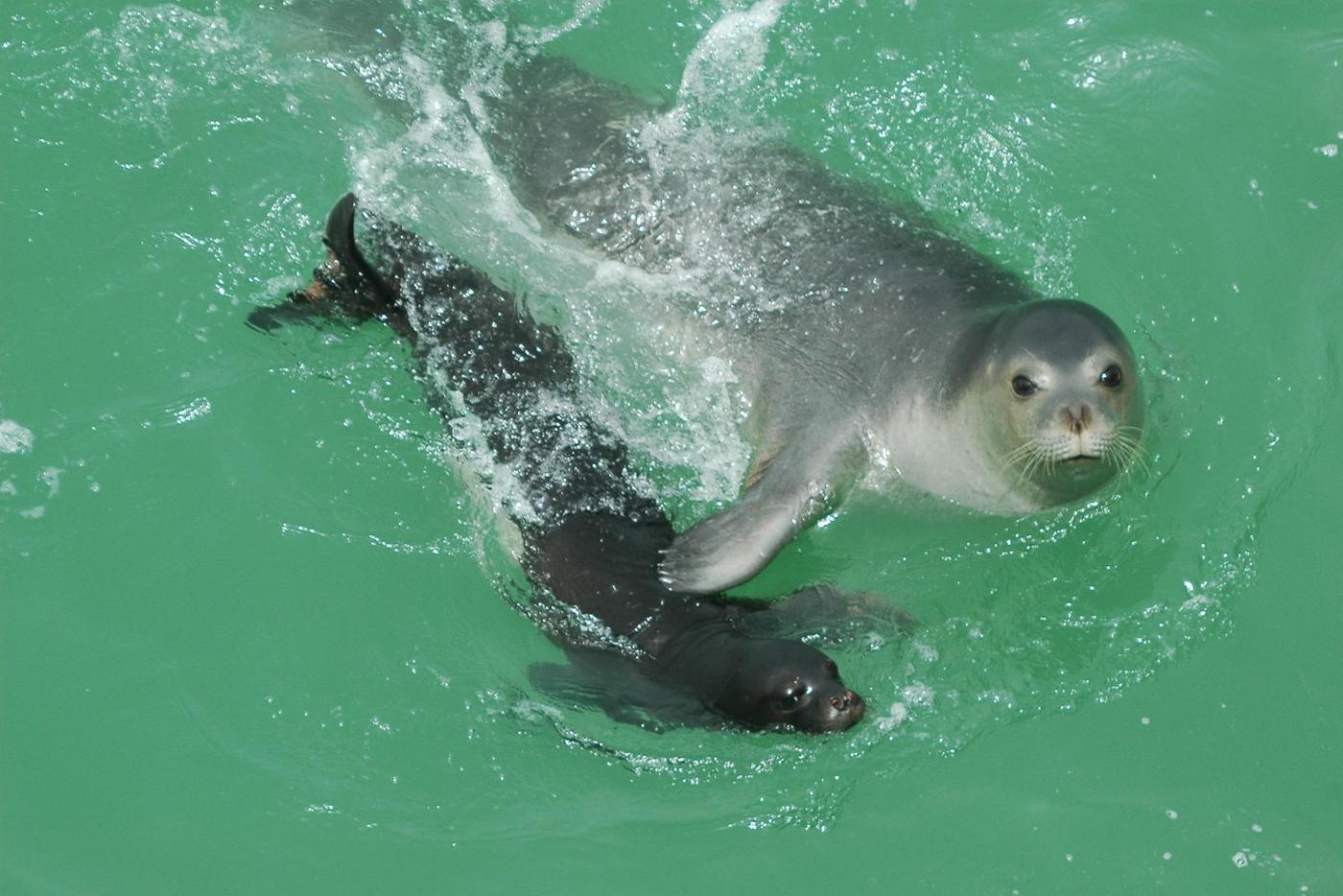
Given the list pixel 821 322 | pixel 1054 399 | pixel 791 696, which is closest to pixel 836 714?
pixel 791 696

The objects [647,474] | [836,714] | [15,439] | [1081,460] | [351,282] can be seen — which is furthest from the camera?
[15,439]

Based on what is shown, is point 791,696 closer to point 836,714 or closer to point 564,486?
point 836,714

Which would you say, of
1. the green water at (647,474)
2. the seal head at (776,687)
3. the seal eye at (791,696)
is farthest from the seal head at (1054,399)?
the seal eye at (791,696)

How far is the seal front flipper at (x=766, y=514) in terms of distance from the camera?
5.80m

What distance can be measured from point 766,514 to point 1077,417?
4.48 feet

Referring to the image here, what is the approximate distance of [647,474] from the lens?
647cm

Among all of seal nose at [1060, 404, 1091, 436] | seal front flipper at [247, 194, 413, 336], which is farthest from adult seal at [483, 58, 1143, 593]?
seal front flipper at [247, 194, 413, 336]

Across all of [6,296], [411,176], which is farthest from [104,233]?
[411,176]

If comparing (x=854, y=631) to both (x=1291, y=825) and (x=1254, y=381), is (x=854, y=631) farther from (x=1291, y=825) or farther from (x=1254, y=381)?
(x=1254, y=381)

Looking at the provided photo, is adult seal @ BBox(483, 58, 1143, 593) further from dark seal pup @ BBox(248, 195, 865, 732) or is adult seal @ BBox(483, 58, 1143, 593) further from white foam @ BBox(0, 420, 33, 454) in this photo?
white foam @ BBox(0, 420, 33, 454)

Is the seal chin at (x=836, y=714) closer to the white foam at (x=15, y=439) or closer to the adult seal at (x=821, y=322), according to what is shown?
the adult seal at (x=821, y=322)

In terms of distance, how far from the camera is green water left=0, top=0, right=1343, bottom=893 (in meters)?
5.72

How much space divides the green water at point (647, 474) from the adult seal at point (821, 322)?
26 centimetres

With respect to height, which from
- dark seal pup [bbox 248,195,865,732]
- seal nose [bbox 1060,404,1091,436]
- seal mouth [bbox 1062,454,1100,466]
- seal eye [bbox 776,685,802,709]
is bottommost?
seal eye [bbox 776,685,802,709]
